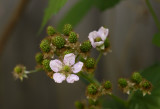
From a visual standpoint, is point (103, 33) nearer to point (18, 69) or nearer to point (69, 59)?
point (69, 59)

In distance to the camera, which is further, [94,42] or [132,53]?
[132,53]

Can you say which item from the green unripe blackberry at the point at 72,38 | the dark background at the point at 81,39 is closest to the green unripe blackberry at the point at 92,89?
the green unripe blackberry at the point at 72,38

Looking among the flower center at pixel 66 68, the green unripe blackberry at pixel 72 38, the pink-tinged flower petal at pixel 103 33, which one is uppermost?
the green unripe blackberry at pixel 72 38

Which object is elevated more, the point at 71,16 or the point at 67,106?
the point at 71,16

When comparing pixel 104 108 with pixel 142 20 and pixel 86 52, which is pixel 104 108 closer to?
pixel 86 52

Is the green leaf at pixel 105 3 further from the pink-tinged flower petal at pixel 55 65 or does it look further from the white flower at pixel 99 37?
the pink-tinged flower petal at pixel 55 65

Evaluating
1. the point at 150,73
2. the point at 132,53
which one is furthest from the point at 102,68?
the point at 150,73
